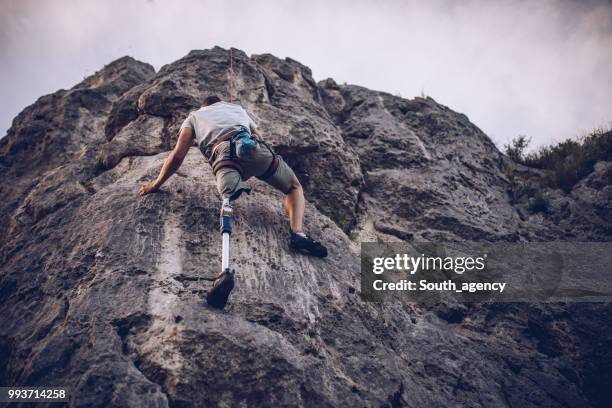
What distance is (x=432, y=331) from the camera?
4961 mm

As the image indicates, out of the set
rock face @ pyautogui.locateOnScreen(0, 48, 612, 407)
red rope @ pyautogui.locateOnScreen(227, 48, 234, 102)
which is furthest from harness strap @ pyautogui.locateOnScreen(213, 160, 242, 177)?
red rope @ pyautogui.locateOnScreen(227, 48, 234, 102)

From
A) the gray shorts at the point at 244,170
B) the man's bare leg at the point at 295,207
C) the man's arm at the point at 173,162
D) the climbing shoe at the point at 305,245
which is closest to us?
the gray shorts at the point at 244,170

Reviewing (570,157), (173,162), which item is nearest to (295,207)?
(173,162)

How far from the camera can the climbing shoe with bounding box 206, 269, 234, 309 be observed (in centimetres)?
354

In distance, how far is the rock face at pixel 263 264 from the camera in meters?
3.32

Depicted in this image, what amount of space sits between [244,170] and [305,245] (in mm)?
1110

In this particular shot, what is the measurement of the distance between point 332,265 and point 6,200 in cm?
511

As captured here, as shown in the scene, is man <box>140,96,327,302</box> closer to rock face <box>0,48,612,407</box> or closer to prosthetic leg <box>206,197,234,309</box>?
rock face <box>0,48,612,407</box>

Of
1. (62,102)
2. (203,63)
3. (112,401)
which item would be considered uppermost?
(203,63)

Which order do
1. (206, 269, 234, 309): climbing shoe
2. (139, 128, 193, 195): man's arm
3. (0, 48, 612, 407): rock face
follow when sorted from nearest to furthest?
(0, 48, 612, 407): rock face, (206, 269, 234, 309): climbing shoe, (139, 128, 193, 195): man's arm

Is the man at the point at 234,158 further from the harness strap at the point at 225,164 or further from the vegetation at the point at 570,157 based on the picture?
the vegetation at the point at 570,157

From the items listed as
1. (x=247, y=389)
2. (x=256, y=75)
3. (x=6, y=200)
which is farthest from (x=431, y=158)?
(x=6, y=200)

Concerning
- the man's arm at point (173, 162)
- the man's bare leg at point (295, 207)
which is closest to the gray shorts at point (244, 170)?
the man's bare leg at point (295, 207)

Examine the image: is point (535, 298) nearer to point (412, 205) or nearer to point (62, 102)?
point (412, 205)
